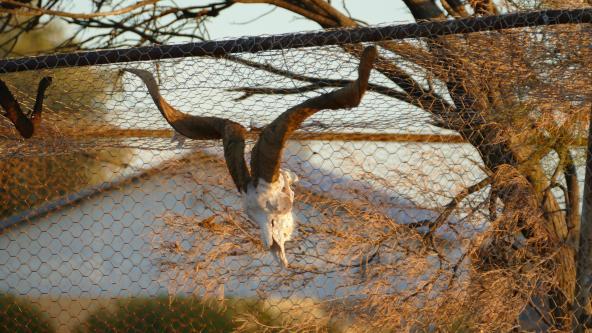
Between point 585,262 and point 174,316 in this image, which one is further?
point 174,316

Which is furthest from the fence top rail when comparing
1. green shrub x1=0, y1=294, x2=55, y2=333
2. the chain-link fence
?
green shrub x1=0, y1=294, x2=55, y2=333

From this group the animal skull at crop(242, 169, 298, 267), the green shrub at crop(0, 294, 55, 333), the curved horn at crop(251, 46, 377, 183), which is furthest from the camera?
the green shrub at crop(0, 294, 55, 333)

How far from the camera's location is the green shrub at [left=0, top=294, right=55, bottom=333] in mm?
5922

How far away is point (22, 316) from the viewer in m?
5.92

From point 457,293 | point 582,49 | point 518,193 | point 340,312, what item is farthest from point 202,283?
point 582,49

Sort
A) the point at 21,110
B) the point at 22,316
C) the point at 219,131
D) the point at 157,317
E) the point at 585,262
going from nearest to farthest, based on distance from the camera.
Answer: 1. the point at 219,131
2. the point at 585,262
3. the point at 21,110
4. the point at 157,317
5. the point at 22,316

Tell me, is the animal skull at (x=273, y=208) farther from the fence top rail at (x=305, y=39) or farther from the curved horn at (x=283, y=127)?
the fence top rail at (x=305, y=39)

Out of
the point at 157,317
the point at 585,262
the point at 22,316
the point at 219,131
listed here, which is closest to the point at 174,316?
the point at 157,317

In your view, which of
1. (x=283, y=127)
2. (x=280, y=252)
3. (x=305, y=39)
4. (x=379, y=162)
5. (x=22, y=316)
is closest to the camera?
(x=283, y=127)

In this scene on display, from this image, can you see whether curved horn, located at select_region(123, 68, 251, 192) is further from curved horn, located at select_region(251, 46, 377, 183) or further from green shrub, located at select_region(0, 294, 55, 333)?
green shrub, located at select_region(0, 294, 55, 333)

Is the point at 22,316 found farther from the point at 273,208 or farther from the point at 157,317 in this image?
the point at 273,208

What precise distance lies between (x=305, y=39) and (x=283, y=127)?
86cm

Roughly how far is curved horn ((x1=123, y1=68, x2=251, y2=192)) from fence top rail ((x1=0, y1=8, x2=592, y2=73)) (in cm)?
24

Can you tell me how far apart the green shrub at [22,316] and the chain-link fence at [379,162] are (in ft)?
2.74
